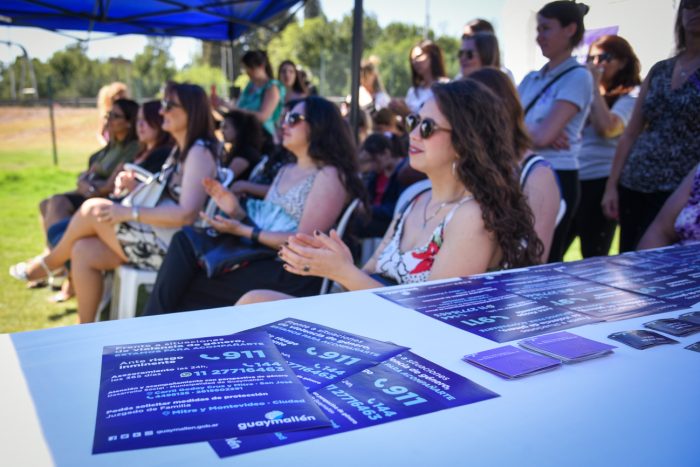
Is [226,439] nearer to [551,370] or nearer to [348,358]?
[348,358]

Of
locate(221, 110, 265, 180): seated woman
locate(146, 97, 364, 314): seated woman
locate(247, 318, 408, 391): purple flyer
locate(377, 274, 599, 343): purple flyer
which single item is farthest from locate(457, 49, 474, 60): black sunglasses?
locate(247, 318, 408, 391): purple flyer

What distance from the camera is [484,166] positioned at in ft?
6.34

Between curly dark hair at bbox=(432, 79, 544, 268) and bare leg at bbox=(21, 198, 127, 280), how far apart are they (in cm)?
213

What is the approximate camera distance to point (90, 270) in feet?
11.5

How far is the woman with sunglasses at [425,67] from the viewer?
A: 420 cm

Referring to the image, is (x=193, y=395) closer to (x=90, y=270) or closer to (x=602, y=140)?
(x=90, y=270)

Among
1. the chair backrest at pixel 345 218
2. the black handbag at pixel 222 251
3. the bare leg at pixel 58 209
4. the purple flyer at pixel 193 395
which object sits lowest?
the bare leg at pixel 58 209

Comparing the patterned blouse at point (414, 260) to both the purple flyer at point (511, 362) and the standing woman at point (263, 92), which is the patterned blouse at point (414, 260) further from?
the standing woman at point (263, 92)

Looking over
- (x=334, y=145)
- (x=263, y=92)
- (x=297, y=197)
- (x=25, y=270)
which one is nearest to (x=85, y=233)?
(x=25, y=270)

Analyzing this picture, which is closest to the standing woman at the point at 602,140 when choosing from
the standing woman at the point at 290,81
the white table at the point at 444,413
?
the white table at the point at 444,413

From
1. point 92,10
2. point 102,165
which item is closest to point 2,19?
point 92,10

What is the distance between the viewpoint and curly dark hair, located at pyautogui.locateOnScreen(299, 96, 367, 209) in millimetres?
2955

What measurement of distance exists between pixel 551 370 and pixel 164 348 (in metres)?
0.62

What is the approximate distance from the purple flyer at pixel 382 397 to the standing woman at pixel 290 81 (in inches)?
226
